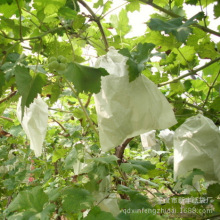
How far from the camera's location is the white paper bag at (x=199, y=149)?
0.97 m

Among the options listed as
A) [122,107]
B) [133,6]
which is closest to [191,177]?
[122,107]

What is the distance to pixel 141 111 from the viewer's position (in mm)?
793

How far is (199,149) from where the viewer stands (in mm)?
989

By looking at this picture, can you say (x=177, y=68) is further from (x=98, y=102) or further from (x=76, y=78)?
(x=76, y=78)

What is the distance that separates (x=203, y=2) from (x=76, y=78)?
636 mm

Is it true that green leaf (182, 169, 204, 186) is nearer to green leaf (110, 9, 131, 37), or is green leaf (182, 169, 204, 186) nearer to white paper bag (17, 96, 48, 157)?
white paper bag (17, 96, 48, 157)

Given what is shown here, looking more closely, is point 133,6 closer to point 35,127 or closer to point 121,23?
point 121,23

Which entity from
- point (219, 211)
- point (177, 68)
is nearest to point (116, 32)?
point (177, 68)

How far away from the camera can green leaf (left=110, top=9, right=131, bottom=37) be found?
1.29m

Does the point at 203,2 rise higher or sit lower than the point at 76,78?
higher

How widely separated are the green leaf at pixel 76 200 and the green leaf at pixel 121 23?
Answer: 833 mm

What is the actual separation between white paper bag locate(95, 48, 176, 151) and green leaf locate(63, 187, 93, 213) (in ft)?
0.57

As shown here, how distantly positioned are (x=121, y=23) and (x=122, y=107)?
2.20 feet

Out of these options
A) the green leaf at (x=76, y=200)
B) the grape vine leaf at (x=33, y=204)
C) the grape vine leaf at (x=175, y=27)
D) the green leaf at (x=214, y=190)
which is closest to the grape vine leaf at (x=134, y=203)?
the green leaf at (x=76, y=200)
